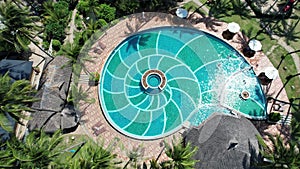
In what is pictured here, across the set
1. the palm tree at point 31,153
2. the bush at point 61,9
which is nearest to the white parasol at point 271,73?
the palm tree at point 31,153

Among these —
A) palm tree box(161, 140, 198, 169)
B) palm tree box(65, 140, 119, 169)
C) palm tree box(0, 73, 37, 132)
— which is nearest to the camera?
palm tree box(65, 140, 119, 169)

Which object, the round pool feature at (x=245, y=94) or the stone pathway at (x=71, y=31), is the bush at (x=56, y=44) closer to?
the stone pathway at (x=71, y=31)

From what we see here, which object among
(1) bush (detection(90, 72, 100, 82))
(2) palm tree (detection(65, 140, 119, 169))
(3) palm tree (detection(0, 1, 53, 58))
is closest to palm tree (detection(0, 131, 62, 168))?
(2) palm tree (detection(65, 140, 119, 169))

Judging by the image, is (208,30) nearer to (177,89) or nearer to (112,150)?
(177,89)

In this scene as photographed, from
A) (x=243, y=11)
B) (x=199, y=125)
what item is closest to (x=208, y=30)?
(x=243, y=11)

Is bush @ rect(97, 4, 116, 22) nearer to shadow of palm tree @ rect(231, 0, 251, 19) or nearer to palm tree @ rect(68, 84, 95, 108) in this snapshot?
palm tree @ rect(68, 84, 95, 108)
